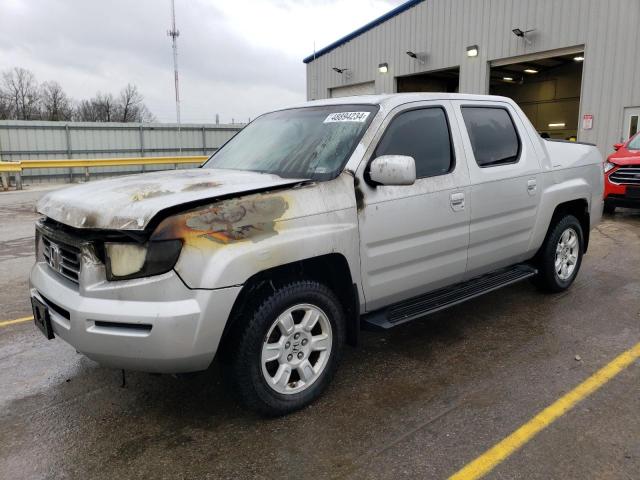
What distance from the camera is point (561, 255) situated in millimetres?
5195

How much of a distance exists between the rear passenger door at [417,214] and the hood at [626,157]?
776 centimetres

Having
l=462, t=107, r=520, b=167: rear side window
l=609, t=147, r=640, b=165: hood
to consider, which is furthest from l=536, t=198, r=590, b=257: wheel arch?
l=609, t=147, r=640, b=165: hood

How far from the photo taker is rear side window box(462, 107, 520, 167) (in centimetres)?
409

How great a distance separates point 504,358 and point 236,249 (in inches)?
88.8

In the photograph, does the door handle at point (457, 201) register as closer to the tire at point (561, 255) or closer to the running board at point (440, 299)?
the running board at point (440, 299)

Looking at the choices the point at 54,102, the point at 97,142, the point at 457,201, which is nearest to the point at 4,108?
the point at 54,102

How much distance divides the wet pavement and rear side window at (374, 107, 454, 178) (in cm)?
139

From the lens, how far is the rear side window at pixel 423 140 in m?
3.53

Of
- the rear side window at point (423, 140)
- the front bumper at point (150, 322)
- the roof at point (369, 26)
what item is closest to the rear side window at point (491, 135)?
the rear side window at point (423, 140)

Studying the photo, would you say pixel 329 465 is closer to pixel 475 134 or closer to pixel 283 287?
pixel 283 287

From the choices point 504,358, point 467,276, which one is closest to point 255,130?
point 467,276

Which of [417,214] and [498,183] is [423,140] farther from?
[498,183]

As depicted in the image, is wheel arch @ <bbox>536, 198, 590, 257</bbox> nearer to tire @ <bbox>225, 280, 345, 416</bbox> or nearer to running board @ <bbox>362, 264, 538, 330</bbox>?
running board @ <bbox>362, 264, 538, 330</bbox>

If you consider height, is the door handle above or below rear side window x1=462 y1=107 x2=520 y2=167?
below
